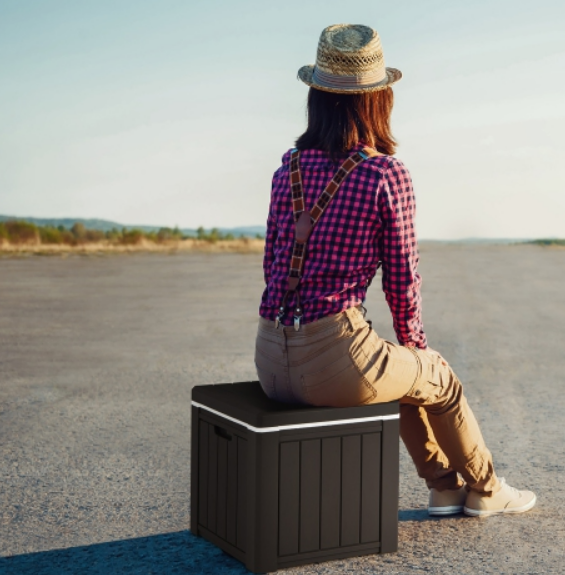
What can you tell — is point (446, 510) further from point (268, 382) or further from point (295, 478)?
point (268, 382)

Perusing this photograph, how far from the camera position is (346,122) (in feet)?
13.6

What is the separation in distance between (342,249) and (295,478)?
0.91 metres

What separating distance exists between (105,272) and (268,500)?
20162 mm

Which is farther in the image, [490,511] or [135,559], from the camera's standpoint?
[490,511]

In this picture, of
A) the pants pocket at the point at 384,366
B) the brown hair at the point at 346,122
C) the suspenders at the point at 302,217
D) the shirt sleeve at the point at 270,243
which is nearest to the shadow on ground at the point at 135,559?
the pants pocket at the point at 384,366

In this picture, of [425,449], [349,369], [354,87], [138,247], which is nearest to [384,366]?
[349,369]

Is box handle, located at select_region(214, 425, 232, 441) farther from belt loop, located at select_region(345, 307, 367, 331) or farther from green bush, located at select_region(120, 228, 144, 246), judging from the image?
green bush, located at select_region(120, 228, 144, 246)

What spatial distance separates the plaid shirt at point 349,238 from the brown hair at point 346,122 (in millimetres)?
55

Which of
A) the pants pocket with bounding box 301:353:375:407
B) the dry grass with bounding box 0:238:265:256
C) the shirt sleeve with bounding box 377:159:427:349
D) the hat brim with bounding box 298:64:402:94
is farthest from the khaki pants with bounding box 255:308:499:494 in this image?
the dry grass with bounding box 0:238:265:256

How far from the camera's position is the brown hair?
13.5ft

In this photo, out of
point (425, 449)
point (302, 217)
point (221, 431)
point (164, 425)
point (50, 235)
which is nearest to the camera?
point (302, 217)

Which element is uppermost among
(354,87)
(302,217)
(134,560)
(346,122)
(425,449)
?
(354,87)

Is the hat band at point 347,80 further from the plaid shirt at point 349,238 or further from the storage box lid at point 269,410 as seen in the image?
the storage box lid at point 269,410

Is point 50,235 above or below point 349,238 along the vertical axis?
below
